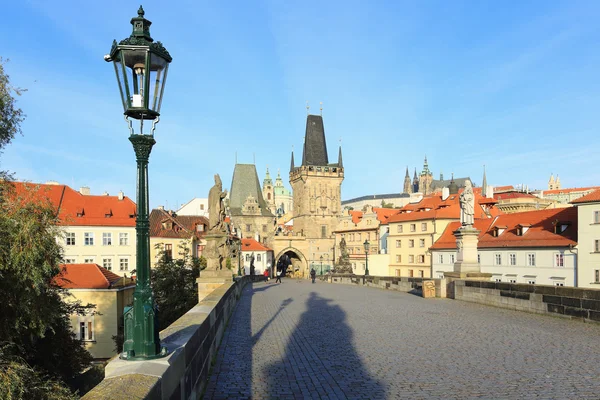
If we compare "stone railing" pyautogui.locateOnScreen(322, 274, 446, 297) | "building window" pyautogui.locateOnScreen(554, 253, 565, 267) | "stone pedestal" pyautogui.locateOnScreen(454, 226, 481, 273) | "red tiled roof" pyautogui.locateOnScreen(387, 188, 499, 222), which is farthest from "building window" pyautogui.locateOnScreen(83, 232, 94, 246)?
"building window" pyautogui.locateOnScreen(554, 253, 565, 267)

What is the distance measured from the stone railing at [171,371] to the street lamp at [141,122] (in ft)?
0.72

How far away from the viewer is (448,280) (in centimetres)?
1848

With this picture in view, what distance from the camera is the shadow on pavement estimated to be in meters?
6.27

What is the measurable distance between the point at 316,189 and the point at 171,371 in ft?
298

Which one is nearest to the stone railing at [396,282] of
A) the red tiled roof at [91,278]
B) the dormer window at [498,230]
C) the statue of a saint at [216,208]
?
the statue of a saint at [216,208]

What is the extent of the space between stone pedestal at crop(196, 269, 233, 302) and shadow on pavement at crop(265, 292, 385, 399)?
16.5 ft

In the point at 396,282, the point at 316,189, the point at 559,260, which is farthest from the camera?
the point at 316,189

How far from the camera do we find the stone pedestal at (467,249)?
1753cm

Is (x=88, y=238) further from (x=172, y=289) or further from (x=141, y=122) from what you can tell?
(x=141, y=122)

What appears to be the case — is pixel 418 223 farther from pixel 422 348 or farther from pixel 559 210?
pixel 422 348

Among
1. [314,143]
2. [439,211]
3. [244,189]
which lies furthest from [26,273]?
[314,143]

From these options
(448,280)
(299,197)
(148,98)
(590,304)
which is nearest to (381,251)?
(299,197)

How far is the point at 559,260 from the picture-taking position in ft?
128

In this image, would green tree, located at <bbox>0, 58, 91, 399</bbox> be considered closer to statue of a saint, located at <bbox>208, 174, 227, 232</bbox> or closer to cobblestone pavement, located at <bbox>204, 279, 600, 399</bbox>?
cobblestone pavement, located at <bbox>204, 279, 600, 399</bbox>
